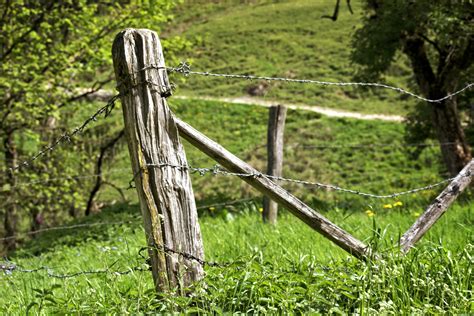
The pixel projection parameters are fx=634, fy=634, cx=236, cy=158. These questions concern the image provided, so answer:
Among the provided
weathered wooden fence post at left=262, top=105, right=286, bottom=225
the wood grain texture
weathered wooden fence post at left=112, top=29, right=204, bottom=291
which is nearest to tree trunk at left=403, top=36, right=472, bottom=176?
weathered wooden fence post at left=262, top=105, right=286, bottom=225

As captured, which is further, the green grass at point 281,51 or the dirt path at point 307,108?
the green grass at point 281,51

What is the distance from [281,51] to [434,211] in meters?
30.2

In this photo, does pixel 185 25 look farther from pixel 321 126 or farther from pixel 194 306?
pixel 194 306

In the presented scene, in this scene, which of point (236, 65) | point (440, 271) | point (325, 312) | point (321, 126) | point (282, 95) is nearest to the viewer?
point (325, 312)

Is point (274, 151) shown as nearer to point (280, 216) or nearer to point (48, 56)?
point (280, 216)

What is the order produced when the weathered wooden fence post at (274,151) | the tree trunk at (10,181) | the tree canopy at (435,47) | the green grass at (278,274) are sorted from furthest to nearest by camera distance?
the tree trunk at (10,181)
the tree canopy at (435,47)
the weathered wooden fence post at (274,151)
the green grass at (278,274)

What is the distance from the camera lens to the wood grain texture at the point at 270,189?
11.3 ft

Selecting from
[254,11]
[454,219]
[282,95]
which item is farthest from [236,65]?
[454,219]

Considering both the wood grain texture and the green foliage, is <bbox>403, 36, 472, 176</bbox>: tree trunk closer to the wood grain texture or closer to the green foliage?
the green foliage

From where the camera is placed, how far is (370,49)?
12680 mm

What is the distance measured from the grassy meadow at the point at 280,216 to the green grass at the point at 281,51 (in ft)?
0.36

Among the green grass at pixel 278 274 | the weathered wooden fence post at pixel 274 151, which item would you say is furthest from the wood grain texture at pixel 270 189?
the weathered wooden fence post at pixel 274 151

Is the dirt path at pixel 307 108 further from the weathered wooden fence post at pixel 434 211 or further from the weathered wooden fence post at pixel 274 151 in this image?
the weathered wooden fence post at pixel 434 211

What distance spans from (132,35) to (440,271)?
7.01 feet
